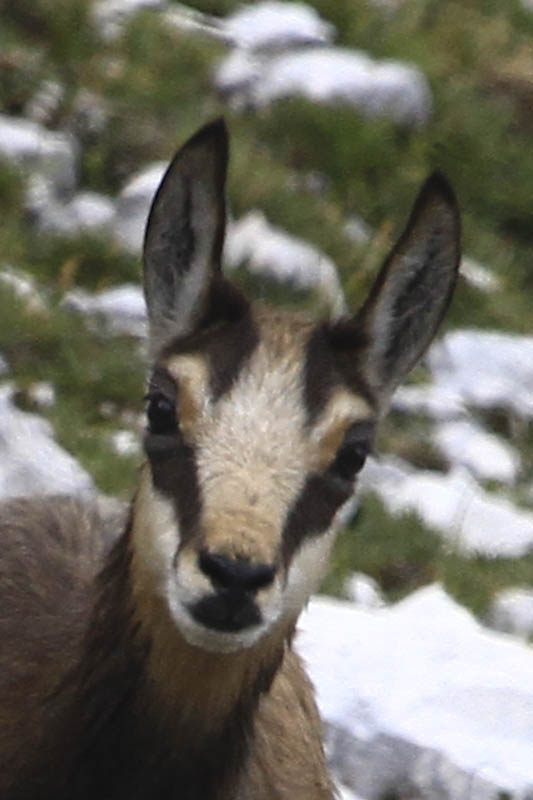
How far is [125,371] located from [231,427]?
4.76 m

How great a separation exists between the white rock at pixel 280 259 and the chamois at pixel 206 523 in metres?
5.26

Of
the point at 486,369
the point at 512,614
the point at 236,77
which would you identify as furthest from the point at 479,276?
the point at 512,614

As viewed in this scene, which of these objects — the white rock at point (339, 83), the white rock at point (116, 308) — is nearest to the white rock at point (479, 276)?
the white rock at point (339, 83)

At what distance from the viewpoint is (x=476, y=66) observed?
54.4 ft

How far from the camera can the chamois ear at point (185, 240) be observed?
7293 millimetres

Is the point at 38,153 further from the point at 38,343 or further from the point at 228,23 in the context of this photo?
the point at 228,23

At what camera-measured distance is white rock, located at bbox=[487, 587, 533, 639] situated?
10820 millimetres

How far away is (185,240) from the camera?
7.42 meters

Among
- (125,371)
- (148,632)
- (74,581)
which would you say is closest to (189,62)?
(125,371)

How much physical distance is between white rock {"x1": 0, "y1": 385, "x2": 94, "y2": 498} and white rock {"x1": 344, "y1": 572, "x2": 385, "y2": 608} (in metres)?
1.05

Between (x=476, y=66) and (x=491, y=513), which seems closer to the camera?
(x=491, y=513)

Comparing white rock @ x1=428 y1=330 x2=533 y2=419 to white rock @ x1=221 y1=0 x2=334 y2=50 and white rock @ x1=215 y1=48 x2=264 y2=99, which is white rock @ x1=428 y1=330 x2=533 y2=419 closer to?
white rock @ x1=215 y1=48 x2=264 y2=99

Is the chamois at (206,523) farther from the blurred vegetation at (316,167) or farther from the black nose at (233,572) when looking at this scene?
the blurred vegetation at (316,167)

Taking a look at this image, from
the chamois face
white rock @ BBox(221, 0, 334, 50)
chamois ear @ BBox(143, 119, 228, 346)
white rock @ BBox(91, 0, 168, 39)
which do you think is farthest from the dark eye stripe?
white rock @ BBox(221, 0, 334, 50)
